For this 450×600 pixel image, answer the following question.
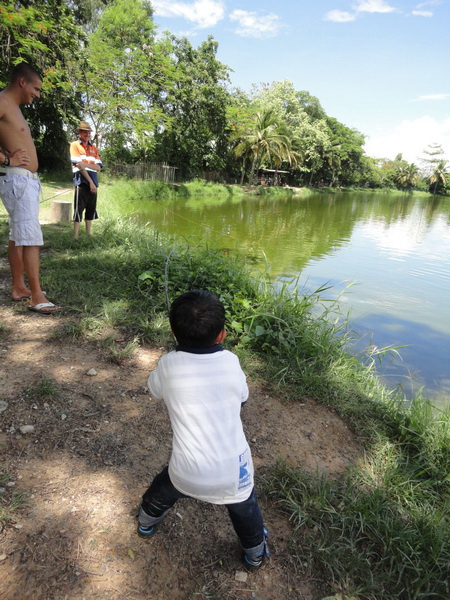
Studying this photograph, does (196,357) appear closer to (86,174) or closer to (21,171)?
(21,171)

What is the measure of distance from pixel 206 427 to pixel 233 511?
0.34m

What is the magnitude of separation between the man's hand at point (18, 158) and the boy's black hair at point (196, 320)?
232cm

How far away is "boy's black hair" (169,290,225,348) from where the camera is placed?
1.24 metres

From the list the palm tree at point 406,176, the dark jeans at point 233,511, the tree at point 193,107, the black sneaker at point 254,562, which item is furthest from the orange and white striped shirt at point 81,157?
the palm tree at point 406,176

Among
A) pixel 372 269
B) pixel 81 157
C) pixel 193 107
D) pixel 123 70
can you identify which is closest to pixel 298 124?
pixel 193 107

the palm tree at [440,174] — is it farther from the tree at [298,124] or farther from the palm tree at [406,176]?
the tree at [298,124]

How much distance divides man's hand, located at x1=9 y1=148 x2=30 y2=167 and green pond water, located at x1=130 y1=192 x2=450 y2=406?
2465mm

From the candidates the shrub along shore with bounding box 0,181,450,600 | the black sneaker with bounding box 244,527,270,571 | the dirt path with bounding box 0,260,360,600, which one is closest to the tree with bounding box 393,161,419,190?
the shrub along shore with bounding box 0,181,450,600

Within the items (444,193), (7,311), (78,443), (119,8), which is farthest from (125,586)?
(444,193)

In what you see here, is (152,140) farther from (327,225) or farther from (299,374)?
(299,374)

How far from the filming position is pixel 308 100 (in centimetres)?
4712

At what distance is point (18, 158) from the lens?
2.78 m

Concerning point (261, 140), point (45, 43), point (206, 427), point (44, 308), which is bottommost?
point (44, 308)

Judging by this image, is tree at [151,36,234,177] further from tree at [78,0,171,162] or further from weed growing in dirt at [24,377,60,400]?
weed growing in dirt at [24,377,60,400]
